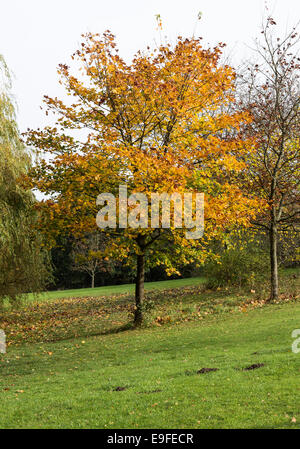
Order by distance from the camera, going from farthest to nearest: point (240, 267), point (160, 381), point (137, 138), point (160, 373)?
point (240, 267)
point (137, 138)
point (160, 373)
point (160, 381)

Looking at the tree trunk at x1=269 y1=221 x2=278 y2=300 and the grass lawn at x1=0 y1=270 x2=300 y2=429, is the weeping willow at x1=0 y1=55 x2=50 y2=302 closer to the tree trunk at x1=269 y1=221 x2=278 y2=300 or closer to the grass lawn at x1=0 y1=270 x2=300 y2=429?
the grass lawn at x1=0 y1=270 x2=300 y2=429

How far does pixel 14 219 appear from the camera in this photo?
1542 centimetres

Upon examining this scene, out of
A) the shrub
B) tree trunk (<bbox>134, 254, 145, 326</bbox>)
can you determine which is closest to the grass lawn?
tree trunk (<bbox>134, 254, 145, 326</bbox>)

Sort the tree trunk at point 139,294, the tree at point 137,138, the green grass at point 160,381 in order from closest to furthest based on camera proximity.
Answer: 1. the green grass at point 160,381
2. the tree at point 137,138
3. the tree trunk at point 139,294

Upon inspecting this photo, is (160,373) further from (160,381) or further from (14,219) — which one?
(14,219)

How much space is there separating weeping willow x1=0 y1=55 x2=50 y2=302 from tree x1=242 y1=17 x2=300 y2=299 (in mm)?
8955

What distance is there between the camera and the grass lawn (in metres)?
5.95

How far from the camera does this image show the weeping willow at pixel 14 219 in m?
15.1

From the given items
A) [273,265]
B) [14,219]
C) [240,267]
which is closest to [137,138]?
[14,219]

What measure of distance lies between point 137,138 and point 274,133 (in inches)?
317

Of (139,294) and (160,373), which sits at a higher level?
(139,294)

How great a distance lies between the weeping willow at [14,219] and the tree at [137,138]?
60.2 inches

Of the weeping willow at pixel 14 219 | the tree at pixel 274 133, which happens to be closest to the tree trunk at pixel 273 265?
the tree at pixel 274 133

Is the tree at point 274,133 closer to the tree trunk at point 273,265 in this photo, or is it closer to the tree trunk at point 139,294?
the tree trunk at point 273,265
